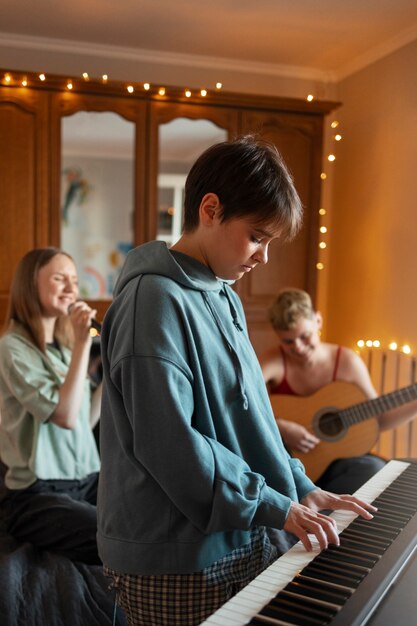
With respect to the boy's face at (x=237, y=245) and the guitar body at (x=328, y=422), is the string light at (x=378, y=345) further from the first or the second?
the boy's face at (x=237, y=245)

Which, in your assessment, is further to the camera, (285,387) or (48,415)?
(285,387)

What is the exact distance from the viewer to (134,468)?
3.36 ft

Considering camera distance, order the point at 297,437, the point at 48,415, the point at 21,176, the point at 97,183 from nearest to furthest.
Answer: the point at 48,415 → the point at 297,437 → the point at 21,176 → the point at 97,183

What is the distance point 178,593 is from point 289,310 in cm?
165

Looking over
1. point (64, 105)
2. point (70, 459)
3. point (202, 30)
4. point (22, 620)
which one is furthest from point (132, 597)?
point (202, 30)

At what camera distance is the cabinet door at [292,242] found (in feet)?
11.9

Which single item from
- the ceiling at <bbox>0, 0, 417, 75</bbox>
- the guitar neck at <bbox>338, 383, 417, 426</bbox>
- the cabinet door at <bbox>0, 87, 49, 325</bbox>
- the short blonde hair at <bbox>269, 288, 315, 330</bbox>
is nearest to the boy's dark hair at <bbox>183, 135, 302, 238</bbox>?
the short blonde hair at <bbox>269, 288, 315, 330</bbox>

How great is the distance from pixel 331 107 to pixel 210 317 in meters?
2.89

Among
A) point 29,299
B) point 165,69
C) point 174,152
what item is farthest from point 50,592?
point 165,69

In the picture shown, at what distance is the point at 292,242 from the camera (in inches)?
143

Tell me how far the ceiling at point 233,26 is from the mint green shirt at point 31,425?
69.1 inches

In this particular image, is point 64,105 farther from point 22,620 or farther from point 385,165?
point 22,620

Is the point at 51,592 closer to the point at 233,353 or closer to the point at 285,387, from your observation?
the point at 233,353

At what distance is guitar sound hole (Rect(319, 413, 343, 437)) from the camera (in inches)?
105
